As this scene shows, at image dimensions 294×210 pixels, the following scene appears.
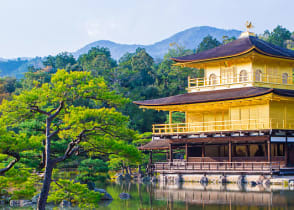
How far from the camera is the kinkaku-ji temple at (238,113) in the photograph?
31547 millimetres

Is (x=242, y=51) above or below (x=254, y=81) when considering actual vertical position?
above

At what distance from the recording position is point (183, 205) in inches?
822

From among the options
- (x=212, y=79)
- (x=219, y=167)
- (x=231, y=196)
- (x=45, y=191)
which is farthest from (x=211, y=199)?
(x=212, y=79)

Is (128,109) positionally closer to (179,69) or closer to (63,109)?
(179,69)

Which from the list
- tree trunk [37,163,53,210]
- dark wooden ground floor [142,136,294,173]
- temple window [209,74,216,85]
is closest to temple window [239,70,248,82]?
temple window [209,74,216,85]

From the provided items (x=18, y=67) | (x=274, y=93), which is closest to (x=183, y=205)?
(x=274, y=93)

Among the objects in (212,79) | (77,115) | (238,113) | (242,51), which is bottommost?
(77,115)

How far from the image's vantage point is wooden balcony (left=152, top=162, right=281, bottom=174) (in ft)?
99.7

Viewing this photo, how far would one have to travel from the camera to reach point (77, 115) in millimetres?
16016

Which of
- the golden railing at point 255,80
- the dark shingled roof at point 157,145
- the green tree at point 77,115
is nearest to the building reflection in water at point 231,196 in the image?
the green tree at point 77,115

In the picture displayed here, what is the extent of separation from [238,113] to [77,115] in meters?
19.8

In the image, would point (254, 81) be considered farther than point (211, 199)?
Yes

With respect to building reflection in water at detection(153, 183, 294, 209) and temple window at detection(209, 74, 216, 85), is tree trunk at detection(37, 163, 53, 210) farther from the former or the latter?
temple window at detection(209, 74, 216, 85)

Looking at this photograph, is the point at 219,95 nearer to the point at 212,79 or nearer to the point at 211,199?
the point at 212,79
